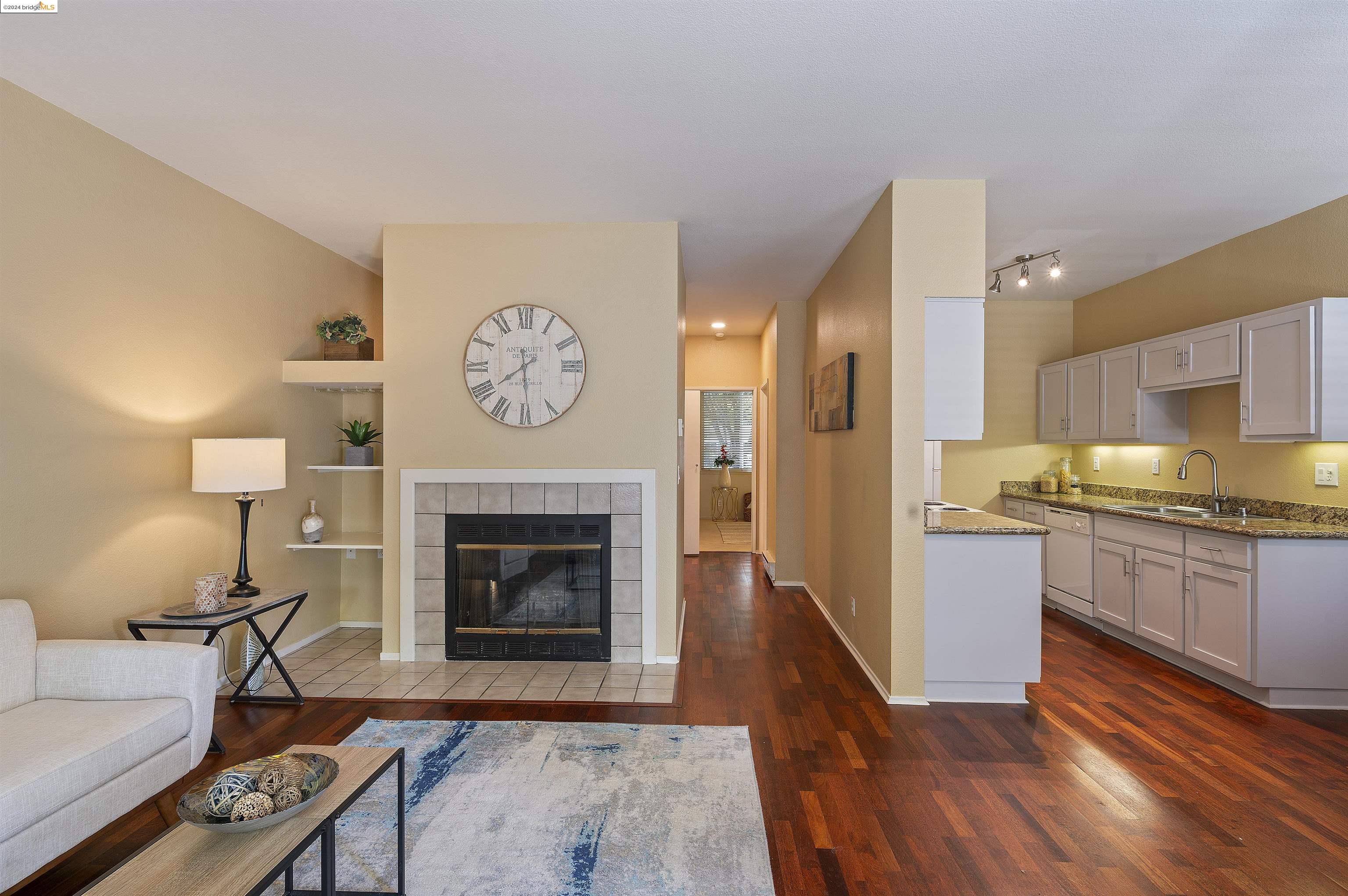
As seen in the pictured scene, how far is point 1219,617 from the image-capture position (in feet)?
11.0

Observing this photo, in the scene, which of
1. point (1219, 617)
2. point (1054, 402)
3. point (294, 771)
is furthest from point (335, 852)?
point (1054, 402)

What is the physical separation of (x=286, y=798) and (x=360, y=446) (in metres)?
3.07

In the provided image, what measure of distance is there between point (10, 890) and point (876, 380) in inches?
151

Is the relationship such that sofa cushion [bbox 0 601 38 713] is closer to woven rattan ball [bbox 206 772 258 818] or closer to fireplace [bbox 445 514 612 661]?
woven rattan ball [bbox 206 772 258 818]

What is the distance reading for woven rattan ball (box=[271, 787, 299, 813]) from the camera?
143cm

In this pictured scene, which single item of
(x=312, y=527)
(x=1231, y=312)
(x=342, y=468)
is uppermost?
(x=1231, y=312)

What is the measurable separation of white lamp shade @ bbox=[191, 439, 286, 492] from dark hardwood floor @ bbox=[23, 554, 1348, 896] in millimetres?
1115

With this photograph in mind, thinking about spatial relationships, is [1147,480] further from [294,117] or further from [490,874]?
[294,117]

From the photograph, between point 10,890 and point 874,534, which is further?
point 874,534

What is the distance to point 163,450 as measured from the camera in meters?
3.04

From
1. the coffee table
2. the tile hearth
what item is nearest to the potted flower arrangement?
the tile hearth

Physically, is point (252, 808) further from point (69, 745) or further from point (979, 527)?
point (979, 527)

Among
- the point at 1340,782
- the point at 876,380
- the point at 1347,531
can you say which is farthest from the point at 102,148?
the point at 1347,531

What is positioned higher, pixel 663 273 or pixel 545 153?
pixel 545 153
